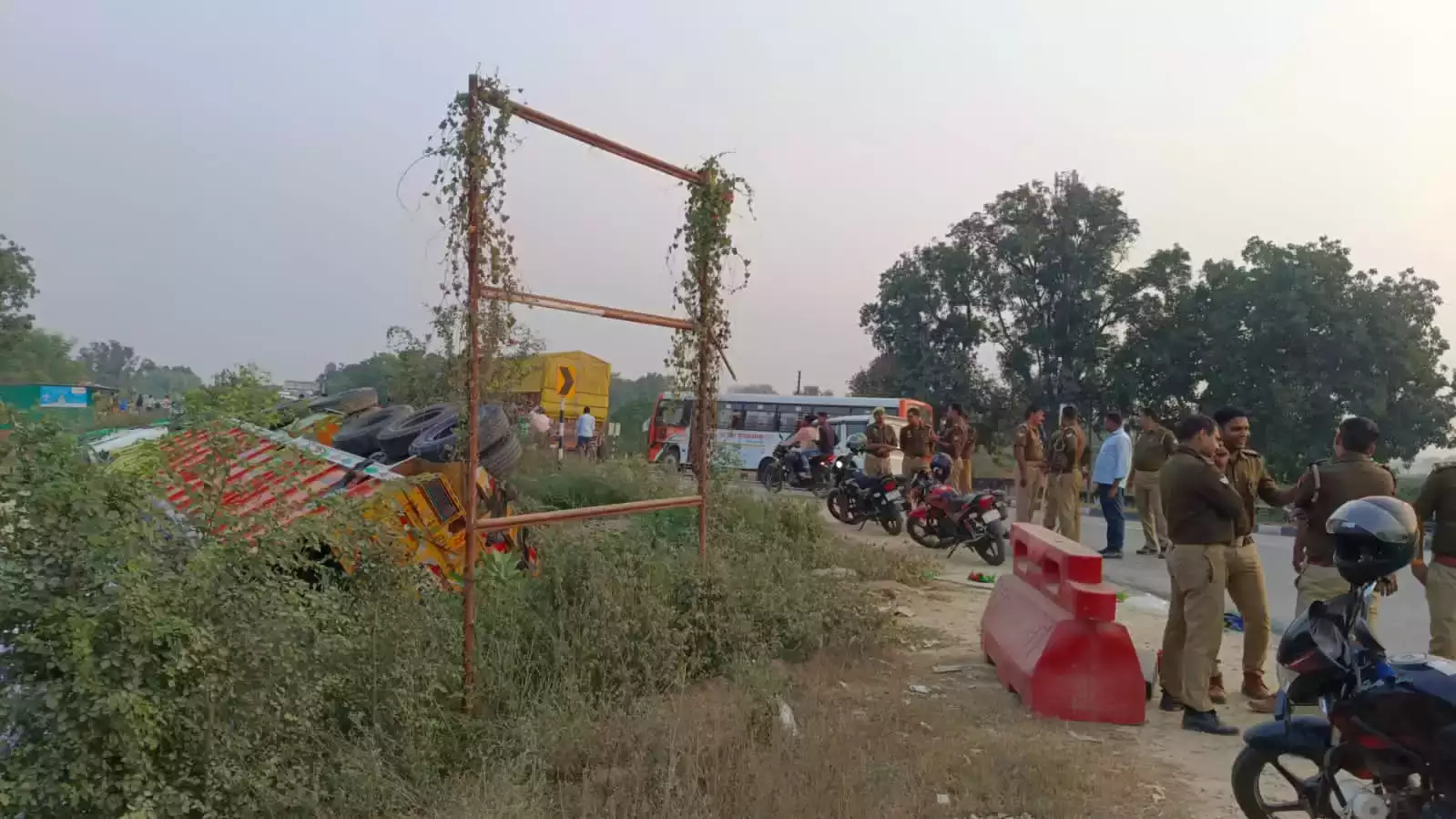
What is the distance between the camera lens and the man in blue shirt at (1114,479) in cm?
1152

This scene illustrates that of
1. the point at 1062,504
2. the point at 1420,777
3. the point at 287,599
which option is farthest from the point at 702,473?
the point at 1062,504

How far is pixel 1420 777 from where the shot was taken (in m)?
3.22

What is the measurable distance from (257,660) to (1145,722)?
4.40 metres

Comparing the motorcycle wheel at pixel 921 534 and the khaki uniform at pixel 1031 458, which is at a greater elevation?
the khaki uniform at pixel 1031 458

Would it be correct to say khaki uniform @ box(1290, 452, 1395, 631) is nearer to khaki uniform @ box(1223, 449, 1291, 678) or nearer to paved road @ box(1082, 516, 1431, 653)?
khaki uniform @ box(1223, 449, 1291, 678)

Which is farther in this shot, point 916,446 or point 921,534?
point 916,446

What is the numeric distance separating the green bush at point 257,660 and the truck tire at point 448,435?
2.48m

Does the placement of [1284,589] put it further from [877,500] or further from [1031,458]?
[877,500]

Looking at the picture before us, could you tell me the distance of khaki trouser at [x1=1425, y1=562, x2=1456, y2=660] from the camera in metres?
5.25

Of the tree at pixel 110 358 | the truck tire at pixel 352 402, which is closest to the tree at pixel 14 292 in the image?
the tree at pixel 110 358

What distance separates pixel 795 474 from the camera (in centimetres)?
2048

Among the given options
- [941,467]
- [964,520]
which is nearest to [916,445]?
[941,467]

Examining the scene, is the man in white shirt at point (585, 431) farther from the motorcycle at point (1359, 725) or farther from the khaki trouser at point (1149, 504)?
the motorcycle at point (1359, 725)

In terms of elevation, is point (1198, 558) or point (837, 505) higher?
point (1198, 558)
